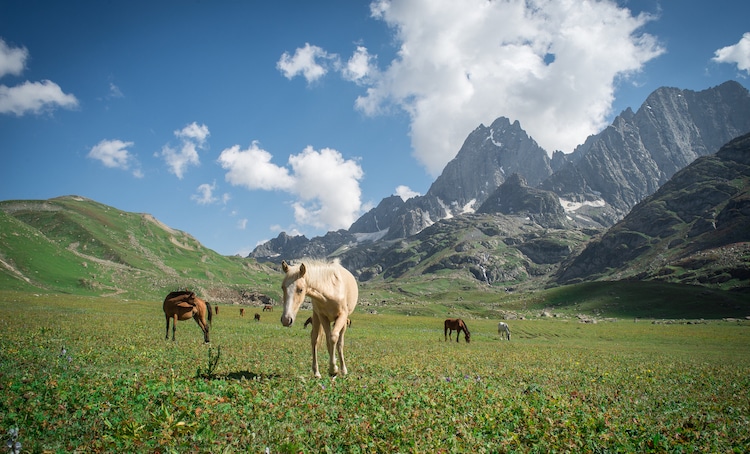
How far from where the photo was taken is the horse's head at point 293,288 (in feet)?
35.8

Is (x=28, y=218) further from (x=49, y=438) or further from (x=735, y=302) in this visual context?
(x=735, y=302)

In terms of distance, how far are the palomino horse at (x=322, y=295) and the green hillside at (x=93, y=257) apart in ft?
363

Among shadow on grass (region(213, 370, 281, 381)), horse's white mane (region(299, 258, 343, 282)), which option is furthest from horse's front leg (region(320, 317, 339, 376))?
shadow on grass (region(213, 370, 281, 381))

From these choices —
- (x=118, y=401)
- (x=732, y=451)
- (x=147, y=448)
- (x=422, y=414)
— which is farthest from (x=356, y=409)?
(x=732, y=451)

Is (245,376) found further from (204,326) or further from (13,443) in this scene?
(204,326)

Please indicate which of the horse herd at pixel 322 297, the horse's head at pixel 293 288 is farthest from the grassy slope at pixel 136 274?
the horse's head at pixel 293 288

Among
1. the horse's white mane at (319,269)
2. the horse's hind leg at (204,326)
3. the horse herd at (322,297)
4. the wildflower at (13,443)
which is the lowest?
the horse's hind leg at (204,326)

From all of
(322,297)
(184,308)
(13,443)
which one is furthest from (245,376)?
(184,308)

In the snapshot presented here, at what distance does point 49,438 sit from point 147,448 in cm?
204

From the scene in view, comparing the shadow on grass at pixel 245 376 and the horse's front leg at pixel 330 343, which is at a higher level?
the horse's front leg at pixel 330 343

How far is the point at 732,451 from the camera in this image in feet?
24.0

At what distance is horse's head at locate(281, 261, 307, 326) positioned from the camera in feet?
35.8

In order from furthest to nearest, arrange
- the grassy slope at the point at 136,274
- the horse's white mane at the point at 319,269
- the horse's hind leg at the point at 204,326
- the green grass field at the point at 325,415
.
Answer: the grassy slope at the point at 136,274 < the horse's hind leg at the point at 204,326 < the horse's white mane at the point at 319,269 < the green grass field at the point at 325,415

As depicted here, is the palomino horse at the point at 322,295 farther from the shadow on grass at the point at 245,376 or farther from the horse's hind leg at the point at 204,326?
the horse's hind leg at the point at 204,326
